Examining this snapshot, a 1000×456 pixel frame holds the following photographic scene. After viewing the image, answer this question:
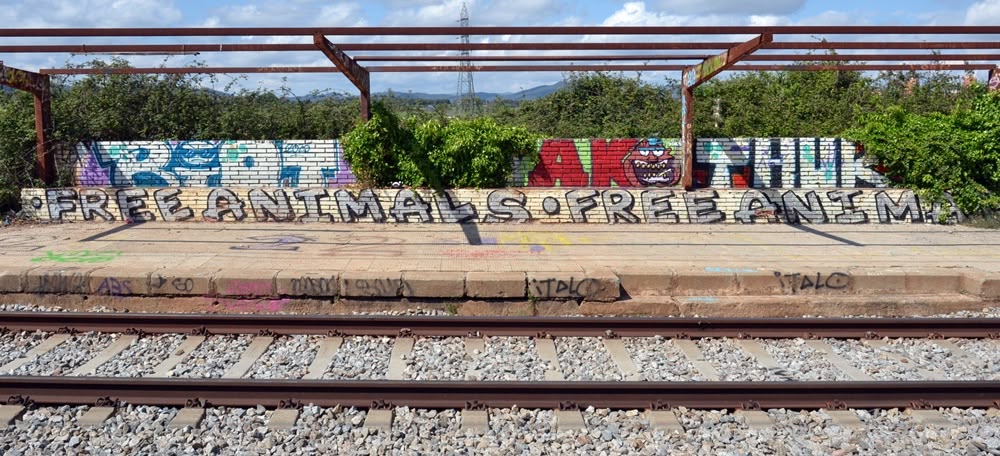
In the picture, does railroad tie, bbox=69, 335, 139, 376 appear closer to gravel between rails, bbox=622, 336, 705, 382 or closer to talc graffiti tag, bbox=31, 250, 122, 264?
talc graffiti tag, bbox=31, 250, 122, 264

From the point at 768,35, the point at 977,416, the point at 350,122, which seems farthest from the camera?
the point at 350,122

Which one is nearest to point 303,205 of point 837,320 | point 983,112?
point 837,320

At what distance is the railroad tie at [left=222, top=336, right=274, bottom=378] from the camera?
6.87m

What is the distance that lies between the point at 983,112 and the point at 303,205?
1410cm

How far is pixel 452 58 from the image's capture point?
1507 cm

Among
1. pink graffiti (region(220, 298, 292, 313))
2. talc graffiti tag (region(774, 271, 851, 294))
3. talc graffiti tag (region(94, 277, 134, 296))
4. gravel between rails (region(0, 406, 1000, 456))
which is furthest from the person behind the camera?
talc graffiti tag (region(774, 271, 851, 294))

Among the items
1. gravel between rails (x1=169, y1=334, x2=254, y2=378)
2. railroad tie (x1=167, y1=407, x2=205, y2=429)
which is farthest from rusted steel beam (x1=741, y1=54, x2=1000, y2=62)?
railroad tie (x1=167, y1=407, x2=205, y2=429)

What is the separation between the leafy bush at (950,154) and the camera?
15.3m

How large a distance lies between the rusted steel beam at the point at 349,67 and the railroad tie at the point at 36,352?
5.95m

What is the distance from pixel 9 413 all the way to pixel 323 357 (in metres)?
2.55

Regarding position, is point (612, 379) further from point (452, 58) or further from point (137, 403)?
point (452, 58)

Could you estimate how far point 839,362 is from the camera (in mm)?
7246

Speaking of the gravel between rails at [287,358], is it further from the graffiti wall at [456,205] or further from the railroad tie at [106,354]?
the graffiti wall at [456,205]

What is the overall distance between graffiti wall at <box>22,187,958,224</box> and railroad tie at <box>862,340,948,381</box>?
7.53m
